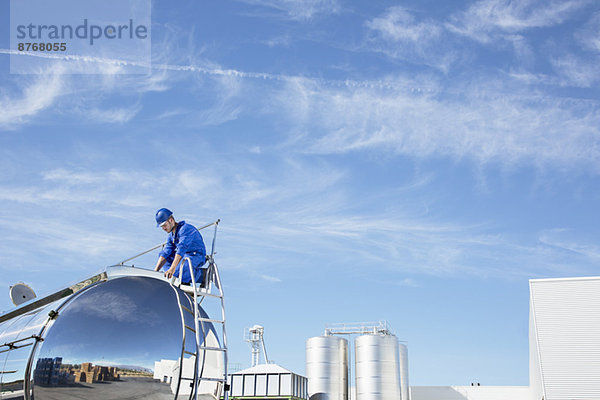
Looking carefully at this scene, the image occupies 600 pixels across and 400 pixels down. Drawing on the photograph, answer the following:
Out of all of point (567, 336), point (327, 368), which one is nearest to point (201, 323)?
point (567, 336)

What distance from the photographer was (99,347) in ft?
16.9

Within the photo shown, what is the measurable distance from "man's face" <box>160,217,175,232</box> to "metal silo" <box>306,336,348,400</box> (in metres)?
25.5

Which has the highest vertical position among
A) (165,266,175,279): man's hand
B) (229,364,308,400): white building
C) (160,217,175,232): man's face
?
(160,217,175,232): man's face

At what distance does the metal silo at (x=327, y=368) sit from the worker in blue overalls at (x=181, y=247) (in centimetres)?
2538

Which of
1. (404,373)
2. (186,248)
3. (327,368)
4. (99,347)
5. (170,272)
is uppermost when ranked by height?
(186,248)

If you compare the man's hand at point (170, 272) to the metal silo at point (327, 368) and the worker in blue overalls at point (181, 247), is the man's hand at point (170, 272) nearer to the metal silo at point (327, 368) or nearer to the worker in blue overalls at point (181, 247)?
the worker in blue overalls at point (181, 247)

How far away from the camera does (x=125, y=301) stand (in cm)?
553

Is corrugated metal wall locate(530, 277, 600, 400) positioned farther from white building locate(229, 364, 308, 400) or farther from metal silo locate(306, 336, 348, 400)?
white building locate(229, 364, 308, 400)

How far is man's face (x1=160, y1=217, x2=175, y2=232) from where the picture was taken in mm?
7246

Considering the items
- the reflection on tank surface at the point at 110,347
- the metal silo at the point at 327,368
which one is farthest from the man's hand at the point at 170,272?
the metal silo at the point at 327,368

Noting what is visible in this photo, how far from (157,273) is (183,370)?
143cm

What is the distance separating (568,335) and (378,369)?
32.0ft

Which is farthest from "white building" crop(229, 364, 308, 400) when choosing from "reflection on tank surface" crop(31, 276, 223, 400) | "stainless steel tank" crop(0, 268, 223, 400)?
"reflection on tank surface" crop(31, 276, 223, 400)

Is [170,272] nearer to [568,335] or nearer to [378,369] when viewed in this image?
[378,369]
